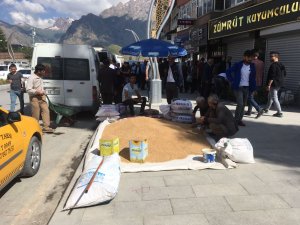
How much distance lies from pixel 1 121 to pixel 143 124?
11.3ft

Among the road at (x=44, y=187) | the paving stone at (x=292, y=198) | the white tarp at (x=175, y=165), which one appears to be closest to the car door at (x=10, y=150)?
the road at (x=44, y=187)

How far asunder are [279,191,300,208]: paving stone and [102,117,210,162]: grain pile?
2083mm

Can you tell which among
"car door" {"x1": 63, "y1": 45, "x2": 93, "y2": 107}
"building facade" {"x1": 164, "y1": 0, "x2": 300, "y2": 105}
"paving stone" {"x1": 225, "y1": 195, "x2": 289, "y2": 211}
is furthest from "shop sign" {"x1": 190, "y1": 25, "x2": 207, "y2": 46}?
"paving stone" {"x1": 225, "y1": 195, "x2": 289, "y2": 211}

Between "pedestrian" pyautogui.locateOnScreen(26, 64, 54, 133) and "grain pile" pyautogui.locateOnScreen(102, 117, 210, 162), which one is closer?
"grain pile" pyautogui.locateOnScreen(102, 117, 210, 162)

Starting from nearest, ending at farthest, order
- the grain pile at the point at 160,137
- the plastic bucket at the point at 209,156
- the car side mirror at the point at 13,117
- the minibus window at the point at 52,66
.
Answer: the car side mirror at the point at 13,117 → the plastic bucket at the point at 209,156 → the grain pile at the point at 160,137 → the minibus window at the point at 52,66

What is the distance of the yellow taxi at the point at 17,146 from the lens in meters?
4.56

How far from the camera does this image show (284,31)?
13484 millimetres

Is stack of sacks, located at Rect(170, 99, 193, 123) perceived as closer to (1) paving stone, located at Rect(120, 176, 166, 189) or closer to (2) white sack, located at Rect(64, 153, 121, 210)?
(1) paving stone, located at Rect(120, 176, 166, 189)

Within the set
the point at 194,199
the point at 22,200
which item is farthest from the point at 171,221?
the point at 22,200

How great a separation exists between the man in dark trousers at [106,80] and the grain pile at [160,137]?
2.80 meters

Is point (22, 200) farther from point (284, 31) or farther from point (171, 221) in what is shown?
point (284, 31)

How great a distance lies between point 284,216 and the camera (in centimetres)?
400

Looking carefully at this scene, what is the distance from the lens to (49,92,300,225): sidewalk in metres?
4.00

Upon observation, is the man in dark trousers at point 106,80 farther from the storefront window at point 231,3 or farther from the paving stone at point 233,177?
the storefront window at point 231,3
